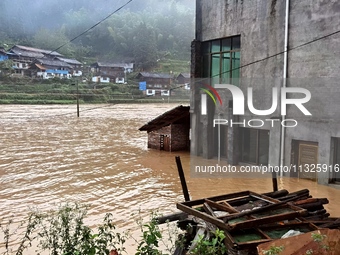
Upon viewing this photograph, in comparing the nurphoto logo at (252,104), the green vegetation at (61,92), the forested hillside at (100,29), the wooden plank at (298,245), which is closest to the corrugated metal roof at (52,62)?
the green vegetation at (61,92)

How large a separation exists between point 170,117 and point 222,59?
3783 millimetres

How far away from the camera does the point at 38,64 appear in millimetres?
59375

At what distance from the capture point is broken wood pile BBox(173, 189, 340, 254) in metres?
4.49

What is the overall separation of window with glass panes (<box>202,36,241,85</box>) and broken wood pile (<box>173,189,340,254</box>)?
778 centimetres

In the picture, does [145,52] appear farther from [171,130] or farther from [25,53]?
[171,130]

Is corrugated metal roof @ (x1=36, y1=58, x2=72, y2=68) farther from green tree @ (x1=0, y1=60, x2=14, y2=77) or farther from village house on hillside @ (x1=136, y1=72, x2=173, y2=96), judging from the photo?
village house on hillside @ (x1=136, y1=72, x2=173, y2=96)

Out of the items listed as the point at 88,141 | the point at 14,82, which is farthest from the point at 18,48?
the point at 88,141

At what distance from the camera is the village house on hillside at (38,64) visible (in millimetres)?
Result: 58812

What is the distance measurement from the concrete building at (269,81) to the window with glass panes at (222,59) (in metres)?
0.04

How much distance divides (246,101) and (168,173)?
12.6 ft

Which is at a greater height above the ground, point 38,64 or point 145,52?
point 145,52

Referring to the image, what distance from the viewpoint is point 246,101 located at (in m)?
12.4

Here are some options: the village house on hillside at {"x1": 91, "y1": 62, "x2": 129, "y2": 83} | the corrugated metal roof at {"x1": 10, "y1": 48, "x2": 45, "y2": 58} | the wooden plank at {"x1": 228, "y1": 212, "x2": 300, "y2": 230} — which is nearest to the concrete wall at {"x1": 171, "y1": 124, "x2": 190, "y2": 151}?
the wooden plank at {"x1": 228, "y1": 212, "x2": 300, "y2": 230}

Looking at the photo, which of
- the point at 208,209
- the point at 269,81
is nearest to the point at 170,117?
the point at 269,81
